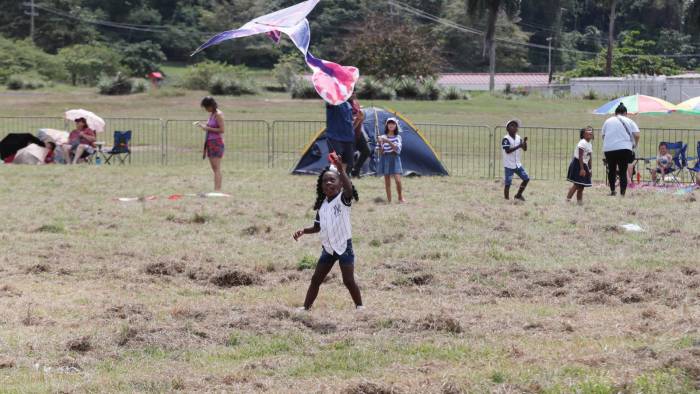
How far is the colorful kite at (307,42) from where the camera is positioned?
36.2 feet

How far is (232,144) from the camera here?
2900 centimetres

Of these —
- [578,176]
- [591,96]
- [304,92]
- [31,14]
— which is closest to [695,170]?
[578,176]

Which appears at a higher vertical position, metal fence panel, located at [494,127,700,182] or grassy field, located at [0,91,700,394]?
metal fence panel, located at [494,127,700,182]

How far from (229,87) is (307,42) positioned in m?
40.2

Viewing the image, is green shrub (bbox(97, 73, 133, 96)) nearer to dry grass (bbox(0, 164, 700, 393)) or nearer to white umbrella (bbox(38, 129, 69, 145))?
white umbrella (bbox(38, 129, 69, 145))

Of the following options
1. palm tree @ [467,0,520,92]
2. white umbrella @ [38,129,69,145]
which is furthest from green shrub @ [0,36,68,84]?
white umbrella @ [38,129,69,145]

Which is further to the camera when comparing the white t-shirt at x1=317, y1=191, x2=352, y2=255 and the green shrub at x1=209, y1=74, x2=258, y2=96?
the green shrub at x1=209, y1=74, x2=258, y2=96

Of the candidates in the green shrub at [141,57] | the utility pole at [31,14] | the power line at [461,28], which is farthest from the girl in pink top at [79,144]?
the power line at [461,28]

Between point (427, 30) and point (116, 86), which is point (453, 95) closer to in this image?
point (116, 86)

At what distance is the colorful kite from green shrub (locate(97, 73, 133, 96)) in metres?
40.9

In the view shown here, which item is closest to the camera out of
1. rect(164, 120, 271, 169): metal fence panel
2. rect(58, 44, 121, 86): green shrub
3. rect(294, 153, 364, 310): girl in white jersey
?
rect(294, 153, 364, 310): girl in white jersey

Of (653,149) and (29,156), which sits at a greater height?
(653,149)

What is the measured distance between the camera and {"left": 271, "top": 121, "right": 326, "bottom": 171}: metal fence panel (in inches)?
961

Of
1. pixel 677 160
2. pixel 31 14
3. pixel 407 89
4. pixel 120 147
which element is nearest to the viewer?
pixel 677 160
